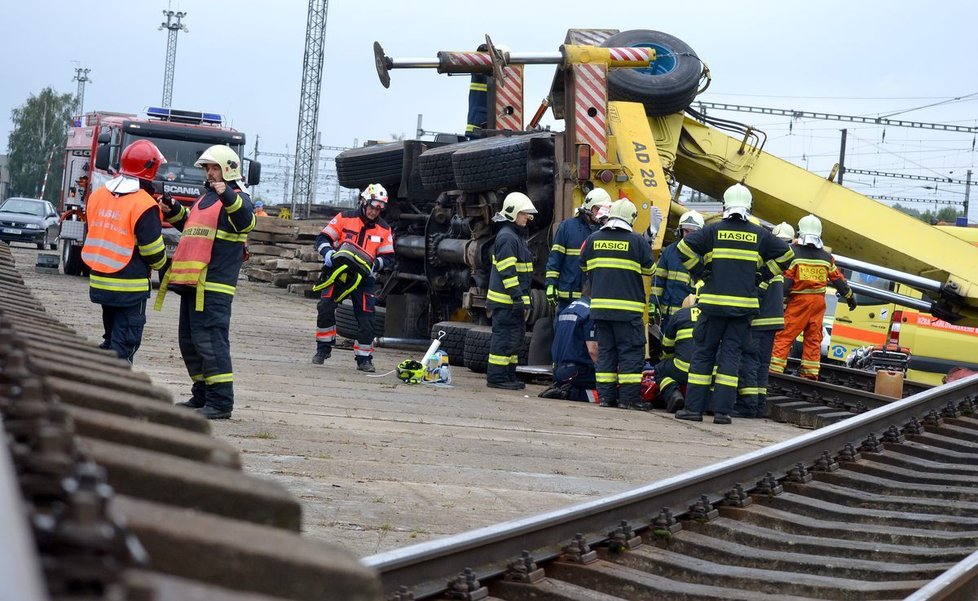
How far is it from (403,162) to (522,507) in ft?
28.0

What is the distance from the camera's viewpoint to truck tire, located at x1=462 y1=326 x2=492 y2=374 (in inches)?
493

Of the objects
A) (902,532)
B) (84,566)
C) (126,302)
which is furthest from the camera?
(126,302)

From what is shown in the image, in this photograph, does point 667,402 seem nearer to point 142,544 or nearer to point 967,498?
point 967,498

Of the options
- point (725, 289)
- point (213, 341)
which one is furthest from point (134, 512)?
point (725, 289)

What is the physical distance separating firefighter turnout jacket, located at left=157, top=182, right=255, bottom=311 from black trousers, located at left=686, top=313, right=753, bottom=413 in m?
3.97

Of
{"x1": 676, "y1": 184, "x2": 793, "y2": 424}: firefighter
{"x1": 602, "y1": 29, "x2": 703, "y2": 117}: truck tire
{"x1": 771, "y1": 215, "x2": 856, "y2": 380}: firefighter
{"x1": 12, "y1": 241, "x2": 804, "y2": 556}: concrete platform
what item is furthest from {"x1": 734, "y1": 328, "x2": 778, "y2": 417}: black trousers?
{"x1": 602, "y1": 29, "x2": 703, "y2": 117}: truck tire

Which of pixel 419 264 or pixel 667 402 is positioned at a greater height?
pixel 419 264

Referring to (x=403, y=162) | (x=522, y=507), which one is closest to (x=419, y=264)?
(x=403, y=162)

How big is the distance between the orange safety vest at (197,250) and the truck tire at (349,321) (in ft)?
21.7

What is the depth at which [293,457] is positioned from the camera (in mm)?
6922

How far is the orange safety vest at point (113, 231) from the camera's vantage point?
7.77 metres

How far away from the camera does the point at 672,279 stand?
38.8ft

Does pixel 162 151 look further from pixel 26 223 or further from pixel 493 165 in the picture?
pixel 26 223

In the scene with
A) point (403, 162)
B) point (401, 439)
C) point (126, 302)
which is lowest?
point (401, 439)
